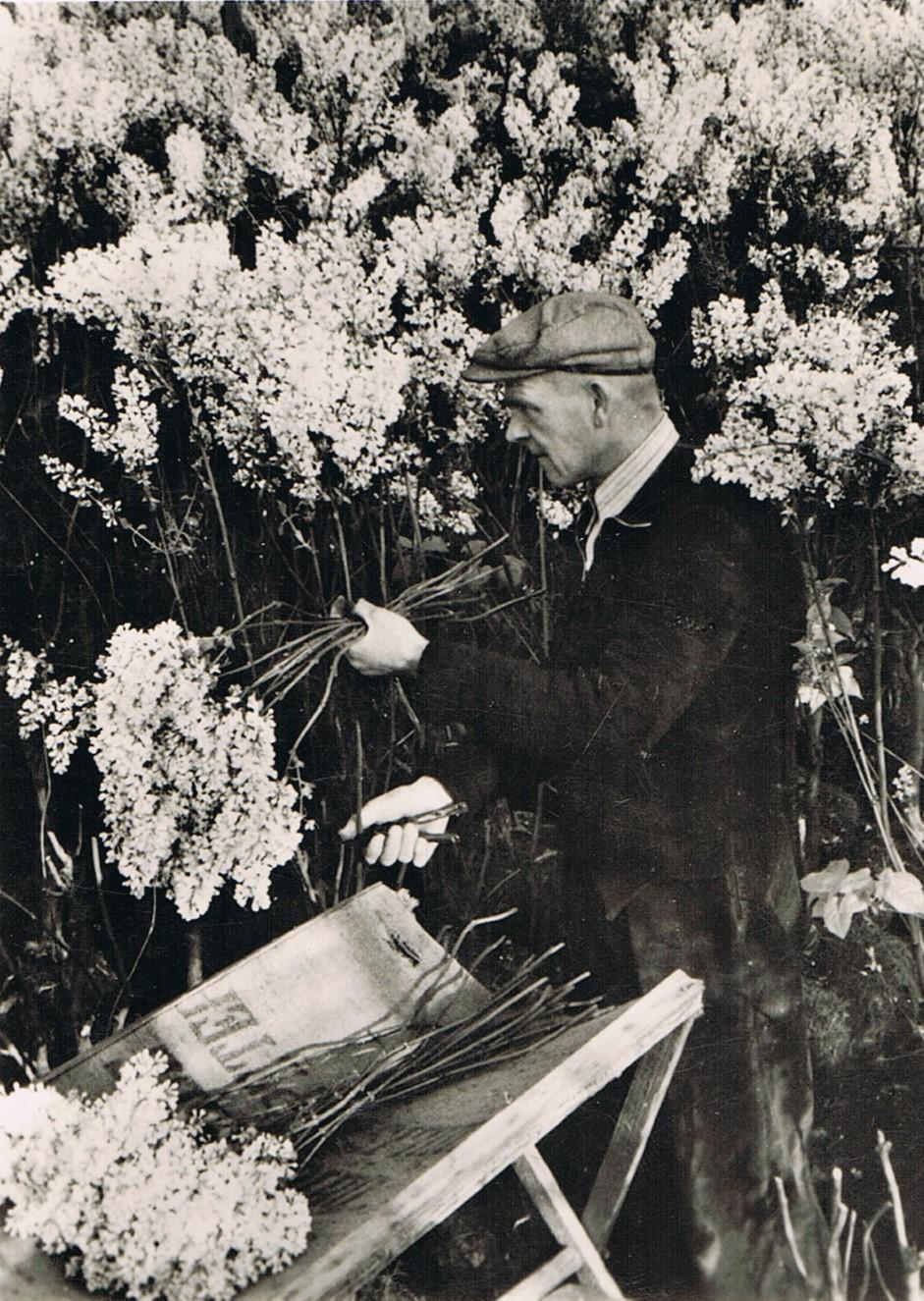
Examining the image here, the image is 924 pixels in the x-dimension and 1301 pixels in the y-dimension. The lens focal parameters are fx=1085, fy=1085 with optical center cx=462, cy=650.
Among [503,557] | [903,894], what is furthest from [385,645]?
[903,894]

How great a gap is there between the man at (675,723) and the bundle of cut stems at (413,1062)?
0.53 ft

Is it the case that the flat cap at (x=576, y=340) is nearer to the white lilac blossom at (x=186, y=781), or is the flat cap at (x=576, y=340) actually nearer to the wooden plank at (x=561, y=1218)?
the white lilac blossom at (x=186, y=781)

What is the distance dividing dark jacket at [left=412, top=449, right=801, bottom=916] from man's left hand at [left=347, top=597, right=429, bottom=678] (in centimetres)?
5

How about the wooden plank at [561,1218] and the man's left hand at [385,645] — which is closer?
the wooden plank at [561,1218]

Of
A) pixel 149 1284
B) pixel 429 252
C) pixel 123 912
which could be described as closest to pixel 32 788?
pixel 123 912

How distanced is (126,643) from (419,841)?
53cm

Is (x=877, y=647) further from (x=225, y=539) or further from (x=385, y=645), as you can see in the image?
(x=225, y=539)

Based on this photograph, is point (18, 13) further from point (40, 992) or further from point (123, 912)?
point (40, 992)

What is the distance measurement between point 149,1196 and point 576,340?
1.26 metres

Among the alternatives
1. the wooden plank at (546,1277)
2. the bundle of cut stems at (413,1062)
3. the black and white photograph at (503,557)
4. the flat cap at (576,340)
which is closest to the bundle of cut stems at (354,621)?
the black and white photograph at (503,557)

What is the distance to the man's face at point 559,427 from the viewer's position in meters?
1.58

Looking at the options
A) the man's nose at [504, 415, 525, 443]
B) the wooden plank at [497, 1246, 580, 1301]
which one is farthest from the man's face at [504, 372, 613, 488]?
the wooden plank at [497, 1246, 580, 1301]

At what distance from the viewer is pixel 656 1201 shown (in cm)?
154

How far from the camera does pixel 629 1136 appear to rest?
1.52 m
